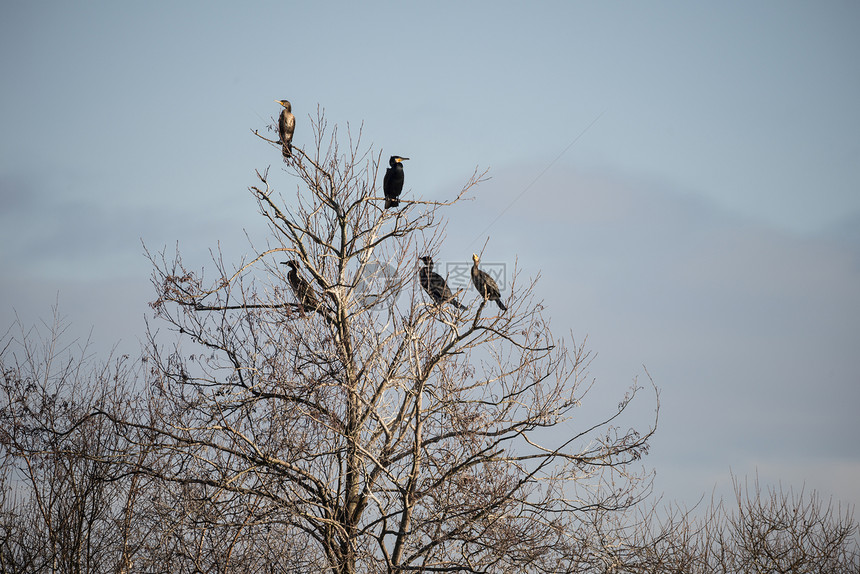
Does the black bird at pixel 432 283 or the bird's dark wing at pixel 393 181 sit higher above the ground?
the bird's dark wing at pixel 393 181

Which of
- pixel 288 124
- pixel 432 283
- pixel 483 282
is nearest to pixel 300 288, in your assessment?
pixel 432 283

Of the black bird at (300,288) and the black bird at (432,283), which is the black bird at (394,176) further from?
the black bird at (300,288)

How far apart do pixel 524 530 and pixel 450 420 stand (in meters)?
1.46

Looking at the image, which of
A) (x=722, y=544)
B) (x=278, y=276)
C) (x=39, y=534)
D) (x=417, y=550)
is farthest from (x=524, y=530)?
(x=39, y=534)

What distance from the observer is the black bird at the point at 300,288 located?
855cm

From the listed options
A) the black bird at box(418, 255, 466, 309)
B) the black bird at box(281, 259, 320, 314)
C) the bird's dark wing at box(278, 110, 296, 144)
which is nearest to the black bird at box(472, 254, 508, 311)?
the black bird at box(418, 255, 466, 309)

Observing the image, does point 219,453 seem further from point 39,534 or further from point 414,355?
point 39,534

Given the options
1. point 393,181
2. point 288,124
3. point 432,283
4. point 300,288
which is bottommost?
point 300,288

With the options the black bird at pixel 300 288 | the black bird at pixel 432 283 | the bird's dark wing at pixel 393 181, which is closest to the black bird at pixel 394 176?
the bird's dark wing at pixel 393 181

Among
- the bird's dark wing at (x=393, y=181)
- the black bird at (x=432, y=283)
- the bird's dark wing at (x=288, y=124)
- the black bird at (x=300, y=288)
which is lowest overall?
the black bird at (x=300, y=288)

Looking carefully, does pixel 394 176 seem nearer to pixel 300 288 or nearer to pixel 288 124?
pixel 288 124

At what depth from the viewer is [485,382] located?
28.2 ft

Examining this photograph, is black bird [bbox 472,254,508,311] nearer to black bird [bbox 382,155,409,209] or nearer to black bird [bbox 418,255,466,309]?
black bird [bbox 418,255,466,309]

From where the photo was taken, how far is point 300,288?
8719mm
